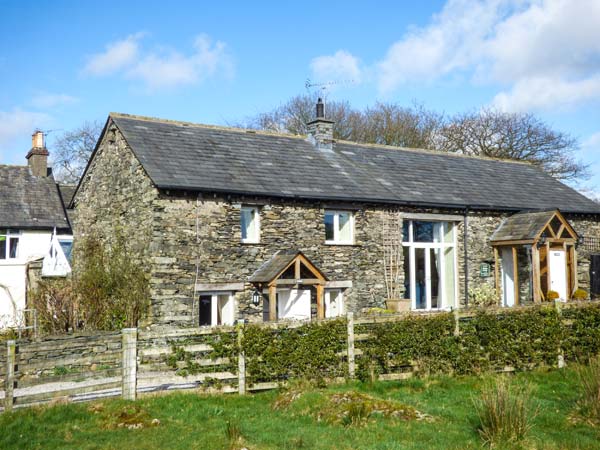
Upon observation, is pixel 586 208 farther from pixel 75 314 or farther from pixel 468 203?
pixel 75 314

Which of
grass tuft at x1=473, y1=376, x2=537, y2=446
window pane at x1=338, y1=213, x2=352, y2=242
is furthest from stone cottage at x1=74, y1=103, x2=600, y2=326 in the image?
grass tuft at x1=473, y1=376, x2=537, y2=446

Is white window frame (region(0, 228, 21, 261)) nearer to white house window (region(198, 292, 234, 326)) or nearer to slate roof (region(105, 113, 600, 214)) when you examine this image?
slate roof (region(105, 113, 600, 214))

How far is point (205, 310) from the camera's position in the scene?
1800 cm

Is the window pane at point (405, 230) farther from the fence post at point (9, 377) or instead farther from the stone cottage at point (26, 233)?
the fence post at point (9, 377)

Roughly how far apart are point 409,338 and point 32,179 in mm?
21834

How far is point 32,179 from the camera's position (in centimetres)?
2931

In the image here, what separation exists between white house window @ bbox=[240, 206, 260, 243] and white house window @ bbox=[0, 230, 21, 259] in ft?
39.1

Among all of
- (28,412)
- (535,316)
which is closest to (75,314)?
(28,412)

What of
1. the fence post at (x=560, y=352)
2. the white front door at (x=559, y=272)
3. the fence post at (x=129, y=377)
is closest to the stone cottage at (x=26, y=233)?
the fence post at (x=129, y=377)

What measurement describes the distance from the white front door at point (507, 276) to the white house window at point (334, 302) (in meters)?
6.44

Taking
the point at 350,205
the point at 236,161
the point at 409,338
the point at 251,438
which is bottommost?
the point at 251,438

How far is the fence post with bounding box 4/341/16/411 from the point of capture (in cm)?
998

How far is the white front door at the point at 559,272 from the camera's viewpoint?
75.3ft

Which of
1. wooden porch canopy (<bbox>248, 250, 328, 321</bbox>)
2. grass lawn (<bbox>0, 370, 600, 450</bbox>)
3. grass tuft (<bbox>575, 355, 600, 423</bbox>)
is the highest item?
wooden porch canopy (<bbox>248, 250, 328, 321</bbox>)
